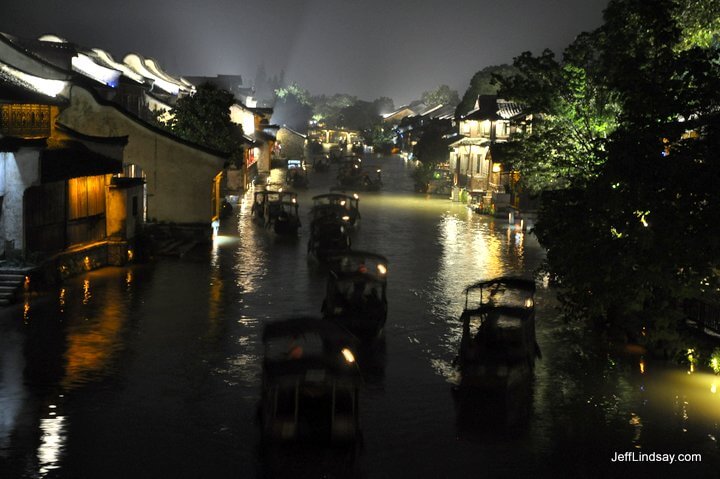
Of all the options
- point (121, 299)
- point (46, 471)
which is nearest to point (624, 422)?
point (46, 471)

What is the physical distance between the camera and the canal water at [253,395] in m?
15.2

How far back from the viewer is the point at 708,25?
25.2 metres

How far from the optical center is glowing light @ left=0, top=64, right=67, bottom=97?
114 ft

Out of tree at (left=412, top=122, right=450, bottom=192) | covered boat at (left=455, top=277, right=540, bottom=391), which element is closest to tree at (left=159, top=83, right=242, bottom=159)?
covered boat at (left=455, top=277, right=540, bottom=391)

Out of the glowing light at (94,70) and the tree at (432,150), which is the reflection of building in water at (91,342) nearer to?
the glowing light at (94,70)

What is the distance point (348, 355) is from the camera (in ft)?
53.2

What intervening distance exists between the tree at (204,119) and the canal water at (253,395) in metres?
21.2

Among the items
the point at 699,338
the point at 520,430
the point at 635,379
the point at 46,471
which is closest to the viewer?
the point at 46,471

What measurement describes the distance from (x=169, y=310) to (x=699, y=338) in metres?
15.4

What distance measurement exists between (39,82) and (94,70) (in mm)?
11937

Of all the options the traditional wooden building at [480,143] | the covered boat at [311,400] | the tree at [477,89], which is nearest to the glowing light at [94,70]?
the traditional wooden building at [480,143]

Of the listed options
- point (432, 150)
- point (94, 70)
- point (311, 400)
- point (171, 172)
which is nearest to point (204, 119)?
point (94, 70)

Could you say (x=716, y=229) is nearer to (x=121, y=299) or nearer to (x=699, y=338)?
(x=699, y=338)

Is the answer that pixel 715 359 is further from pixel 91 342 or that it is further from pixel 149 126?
pixel 149 126
